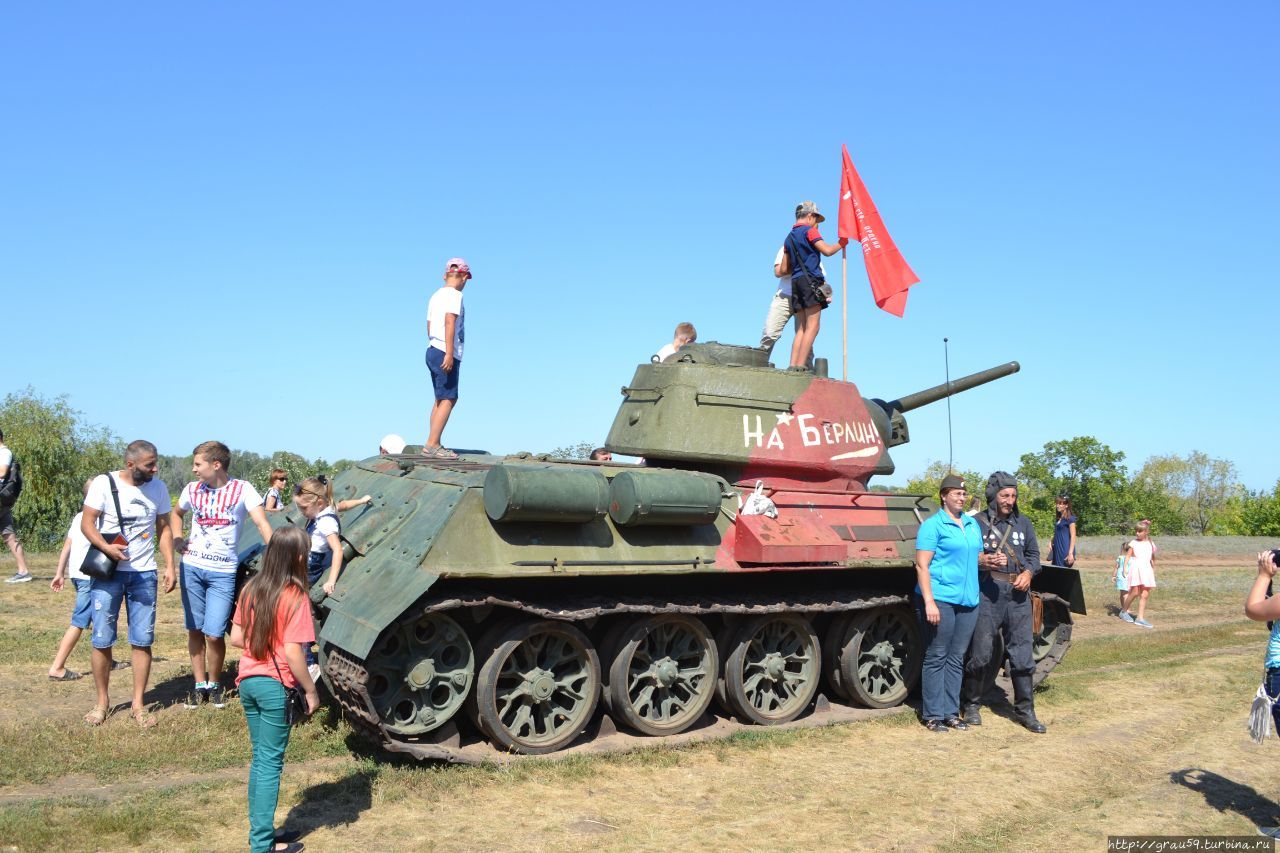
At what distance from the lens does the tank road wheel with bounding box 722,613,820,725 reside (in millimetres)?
8477

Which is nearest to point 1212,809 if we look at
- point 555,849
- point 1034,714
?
point 1034,714

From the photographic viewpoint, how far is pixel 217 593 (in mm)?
8250

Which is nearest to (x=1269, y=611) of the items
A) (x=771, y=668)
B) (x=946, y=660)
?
(x=946, y=660)

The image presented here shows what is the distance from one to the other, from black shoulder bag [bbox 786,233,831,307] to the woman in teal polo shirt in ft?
8.48

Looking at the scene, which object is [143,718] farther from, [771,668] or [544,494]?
[771,668]

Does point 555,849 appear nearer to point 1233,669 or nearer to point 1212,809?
point 1212,809

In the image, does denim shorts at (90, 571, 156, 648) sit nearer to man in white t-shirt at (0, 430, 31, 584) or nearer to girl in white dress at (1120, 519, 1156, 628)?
man in white t-shirt at (0, 430, 31, 584)

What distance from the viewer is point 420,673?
693cm

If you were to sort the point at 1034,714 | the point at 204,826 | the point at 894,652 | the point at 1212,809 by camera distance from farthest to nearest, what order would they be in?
the point at 894,652 < the point at 1034,714 < the point at 1212,809 < the point at 204,826

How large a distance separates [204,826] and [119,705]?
3.08m

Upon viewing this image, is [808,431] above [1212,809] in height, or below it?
above

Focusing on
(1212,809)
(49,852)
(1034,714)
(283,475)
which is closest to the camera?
(49,852)

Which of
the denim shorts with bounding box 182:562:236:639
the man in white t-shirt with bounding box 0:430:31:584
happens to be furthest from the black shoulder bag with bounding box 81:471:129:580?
the man in white t-shirt with bounding box 0:430:31:584

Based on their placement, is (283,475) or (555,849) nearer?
(555,849)
